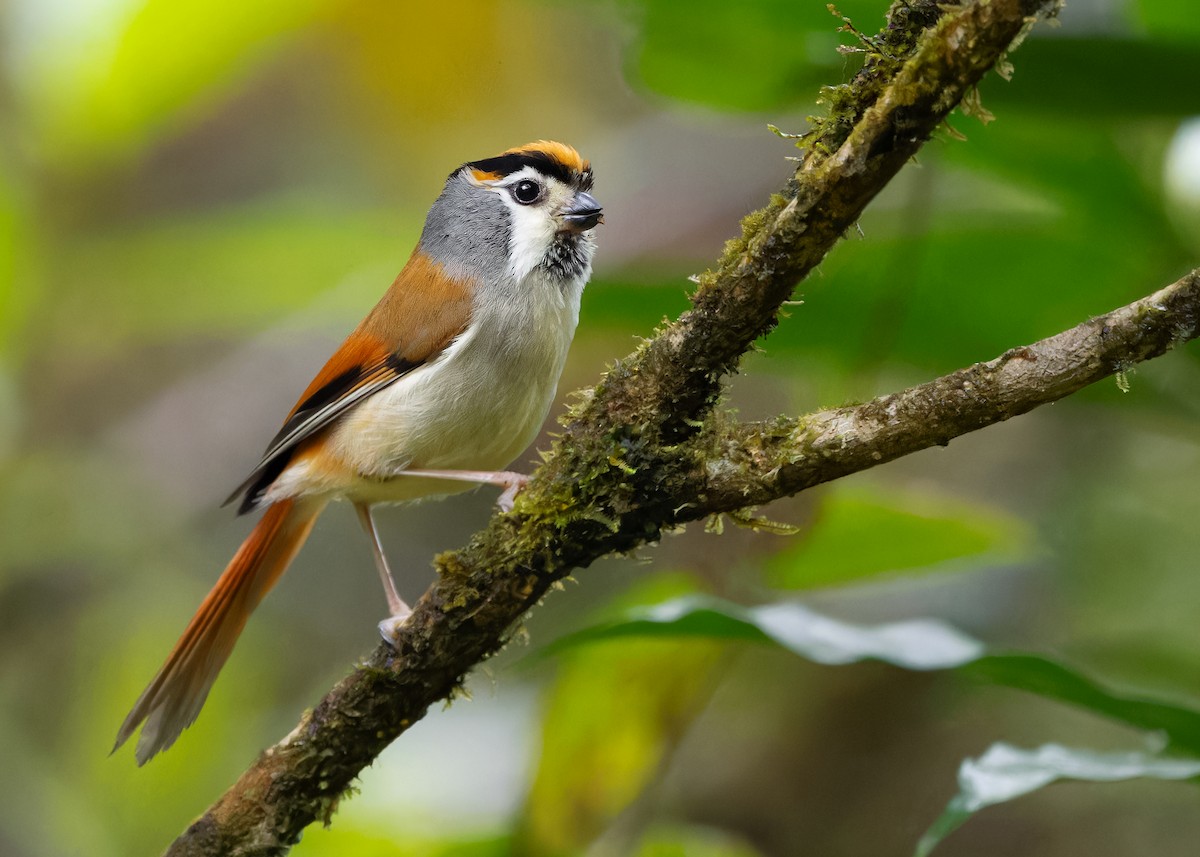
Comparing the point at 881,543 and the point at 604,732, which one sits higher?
the point at 881,543

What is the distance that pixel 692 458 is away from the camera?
69.8 inches

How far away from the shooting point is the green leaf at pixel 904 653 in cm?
Result: 204

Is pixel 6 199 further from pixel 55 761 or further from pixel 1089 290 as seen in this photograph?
pixel 1089 290

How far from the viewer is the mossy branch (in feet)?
4.79

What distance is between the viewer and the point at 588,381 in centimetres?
472

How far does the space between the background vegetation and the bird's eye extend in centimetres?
33

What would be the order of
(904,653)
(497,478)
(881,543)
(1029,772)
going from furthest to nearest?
(881,543)
(497,478)
(904,653)
(1029,772)

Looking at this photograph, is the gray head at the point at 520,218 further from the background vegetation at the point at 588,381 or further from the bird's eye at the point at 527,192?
the background vegetation at the point at 588,381

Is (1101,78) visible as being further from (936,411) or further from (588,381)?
(588,381)

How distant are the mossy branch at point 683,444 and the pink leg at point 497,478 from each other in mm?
166

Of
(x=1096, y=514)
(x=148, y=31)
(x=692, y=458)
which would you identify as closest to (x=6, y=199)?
(x=148, y=31)

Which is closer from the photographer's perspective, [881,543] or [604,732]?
[604,732]

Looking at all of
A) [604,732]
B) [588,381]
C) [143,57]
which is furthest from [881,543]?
[143,57]

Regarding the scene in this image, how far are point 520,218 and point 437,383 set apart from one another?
0.52m
